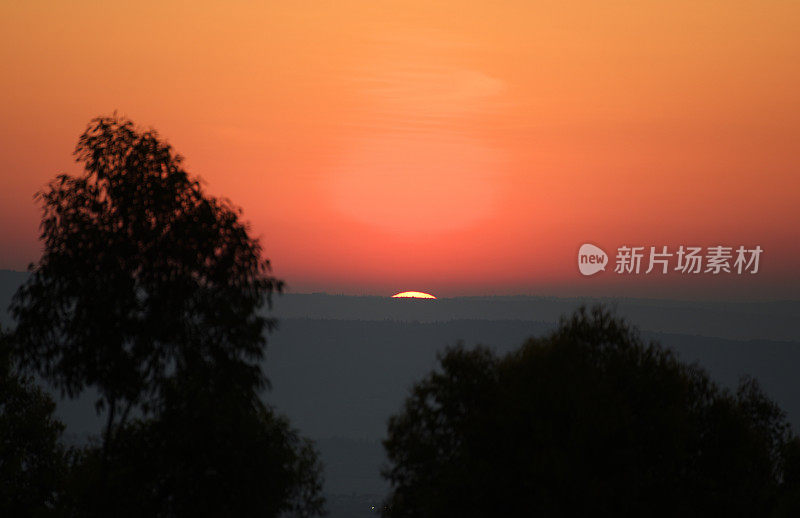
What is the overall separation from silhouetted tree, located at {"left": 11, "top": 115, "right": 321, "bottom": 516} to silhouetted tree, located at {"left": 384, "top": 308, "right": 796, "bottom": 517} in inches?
271

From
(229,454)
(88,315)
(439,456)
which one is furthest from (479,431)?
(88,315)

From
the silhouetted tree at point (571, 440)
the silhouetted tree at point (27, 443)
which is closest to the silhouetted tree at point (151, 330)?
the silhouetted tree at point (571, 440)

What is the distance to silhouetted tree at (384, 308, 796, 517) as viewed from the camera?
1342 inches

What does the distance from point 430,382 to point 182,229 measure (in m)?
11.5

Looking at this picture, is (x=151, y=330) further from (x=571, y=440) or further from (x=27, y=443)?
(x=27, y=443)

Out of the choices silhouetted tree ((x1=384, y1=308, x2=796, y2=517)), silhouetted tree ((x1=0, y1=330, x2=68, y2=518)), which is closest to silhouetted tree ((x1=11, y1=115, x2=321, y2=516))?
silhouetted tree ((x1=384, y1=308, x2=796, y2=517))

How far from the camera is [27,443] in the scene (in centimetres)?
4828

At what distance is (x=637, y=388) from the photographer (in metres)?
37.2

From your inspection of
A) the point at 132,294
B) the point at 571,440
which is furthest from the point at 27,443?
the point at 571,440

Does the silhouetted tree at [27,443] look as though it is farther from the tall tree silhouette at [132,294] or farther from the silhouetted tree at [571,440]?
the silhouetted tree at [571,440]

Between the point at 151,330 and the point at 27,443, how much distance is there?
65.9 ft

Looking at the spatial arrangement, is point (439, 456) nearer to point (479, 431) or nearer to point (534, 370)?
point (479, 431)

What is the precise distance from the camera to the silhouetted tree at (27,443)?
152 ft

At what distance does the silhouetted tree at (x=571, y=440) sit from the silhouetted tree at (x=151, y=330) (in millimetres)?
6874
